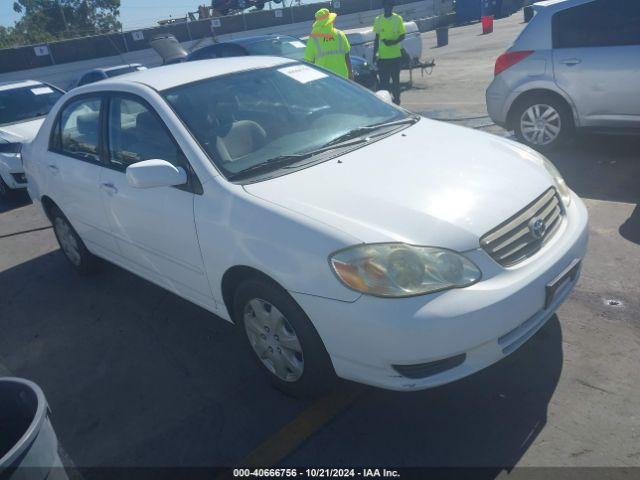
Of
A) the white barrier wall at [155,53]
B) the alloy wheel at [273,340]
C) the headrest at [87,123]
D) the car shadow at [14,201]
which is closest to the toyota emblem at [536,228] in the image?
the alloy wheel at [273,340]

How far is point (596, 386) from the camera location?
2.72m

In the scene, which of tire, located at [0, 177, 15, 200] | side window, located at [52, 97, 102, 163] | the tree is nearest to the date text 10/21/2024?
side window, located at [52, 97, 102, 163]

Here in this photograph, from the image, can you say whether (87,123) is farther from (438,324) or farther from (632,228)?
(632,228)

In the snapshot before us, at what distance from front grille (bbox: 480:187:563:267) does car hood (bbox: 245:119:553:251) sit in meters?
0.04

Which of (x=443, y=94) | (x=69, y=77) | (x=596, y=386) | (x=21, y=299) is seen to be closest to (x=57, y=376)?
(x=21, y=299)

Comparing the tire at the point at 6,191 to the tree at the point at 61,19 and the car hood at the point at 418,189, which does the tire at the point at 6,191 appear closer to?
the car hood at the point at 418,189

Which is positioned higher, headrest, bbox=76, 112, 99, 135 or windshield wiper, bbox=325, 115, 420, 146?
headrest, bbox=76, 112, 99, 135

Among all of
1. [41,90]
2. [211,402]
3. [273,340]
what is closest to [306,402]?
[273,340]

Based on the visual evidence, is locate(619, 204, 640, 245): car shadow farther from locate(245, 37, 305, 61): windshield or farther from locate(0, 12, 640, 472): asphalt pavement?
locate(245, 37, 305, 61): windshield

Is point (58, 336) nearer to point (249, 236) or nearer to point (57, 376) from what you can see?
point (57, 376)

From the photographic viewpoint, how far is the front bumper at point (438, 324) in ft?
7.42

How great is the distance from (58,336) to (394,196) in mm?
2827

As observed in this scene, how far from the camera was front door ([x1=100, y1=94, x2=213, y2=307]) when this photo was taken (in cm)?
309

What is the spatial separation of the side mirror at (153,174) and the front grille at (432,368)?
1.57 m
